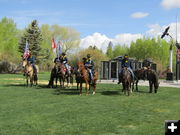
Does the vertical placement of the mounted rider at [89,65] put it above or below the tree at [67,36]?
below

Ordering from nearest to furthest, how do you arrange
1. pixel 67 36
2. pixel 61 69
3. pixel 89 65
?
pixel 89 65, pixel 61 69, pixel 67 36

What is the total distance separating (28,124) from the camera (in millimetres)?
7320

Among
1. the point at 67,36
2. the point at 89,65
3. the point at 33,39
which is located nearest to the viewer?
the point at 89,65

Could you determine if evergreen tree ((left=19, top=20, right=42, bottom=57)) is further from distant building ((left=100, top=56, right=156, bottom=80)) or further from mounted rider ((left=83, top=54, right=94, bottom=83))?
mounted rider ((left=83, top=54, right=94, bottom=83))

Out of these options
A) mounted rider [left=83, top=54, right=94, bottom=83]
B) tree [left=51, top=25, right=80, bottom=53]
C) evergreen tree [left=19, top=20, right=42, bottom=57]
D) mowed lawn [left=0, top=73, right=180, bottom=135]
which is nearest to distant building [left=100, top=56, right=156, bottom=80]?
mounted rider [left=83, top=54, right=94, bottom=83]

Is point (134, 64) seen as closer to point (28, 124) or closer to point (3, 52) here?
point (28, 124)

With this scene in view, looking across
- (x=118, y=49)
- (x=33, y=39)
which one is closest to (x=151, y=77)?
(x=33, y=39)

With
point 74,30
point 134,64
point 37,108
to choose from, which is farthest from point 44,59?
point 37,108

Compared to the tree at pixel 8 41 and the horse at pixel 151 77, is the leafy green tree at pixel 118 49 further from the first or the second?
the horse at pixel 151 77

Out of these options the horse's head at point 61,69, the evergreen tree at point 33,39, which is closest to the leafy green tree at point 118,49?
the evergreen tree at point 33,39

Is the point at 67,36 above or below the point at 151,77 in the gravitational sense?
above

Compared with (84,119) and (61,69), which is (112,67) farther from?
(84,119)

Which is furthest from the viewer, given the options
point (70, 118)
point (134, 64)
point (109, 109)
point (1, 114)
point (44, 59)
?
point (44, 59)

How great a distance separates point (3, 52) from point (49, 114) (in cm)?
4903
